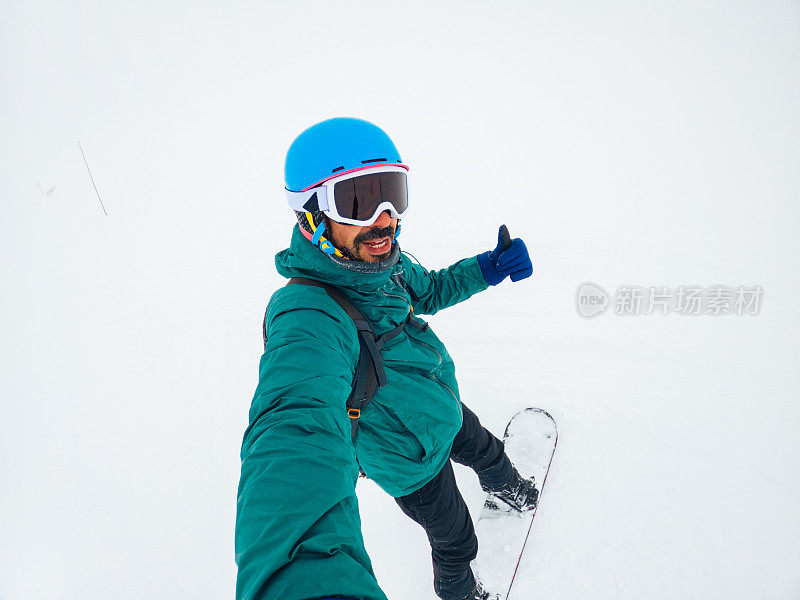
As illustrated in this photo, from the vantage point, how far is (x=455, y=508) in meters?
2.02

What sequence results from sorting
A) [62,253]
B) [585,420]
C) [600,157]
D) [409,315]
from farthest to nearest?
[62,253] → [600,157] → [585,420] → [409,315]

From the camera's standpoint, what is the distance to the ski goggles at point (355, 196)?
1.66m

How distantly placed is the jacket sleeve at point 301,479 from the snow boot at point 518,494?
72.6 inches

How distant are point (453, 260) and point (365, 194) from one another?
378cm

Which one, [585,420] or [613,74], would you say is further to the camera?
[613,74]

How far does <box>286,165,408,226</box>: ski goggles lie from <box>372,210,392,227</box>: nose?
2 cm

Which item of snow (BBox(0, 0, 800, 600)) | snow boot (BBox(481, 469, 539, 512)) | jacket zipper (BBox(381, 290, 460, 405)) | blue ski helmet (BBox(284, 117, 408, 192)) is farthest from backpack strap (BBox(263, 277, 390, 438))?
snow (BBox(0, 0, 800, 600))

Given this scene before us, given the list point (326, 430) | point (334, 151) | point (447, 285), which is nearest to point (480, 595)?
point (447, 285)

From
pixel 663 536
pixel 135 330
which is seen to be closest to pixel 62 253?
pixel 135 330

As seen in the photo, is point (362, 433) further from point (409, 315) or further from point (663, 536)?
point (663, 536)

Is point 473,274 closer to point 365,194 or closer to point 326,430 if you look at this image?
point 365,194

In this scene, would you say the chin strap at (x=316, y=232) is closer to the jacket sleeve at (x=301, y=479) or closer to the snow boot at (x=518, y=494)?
the jacket sleeve at (x=301, y=479)

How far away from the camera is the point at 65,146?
34.4 ft

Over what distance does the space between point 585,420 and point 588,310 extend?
4.55 feet
